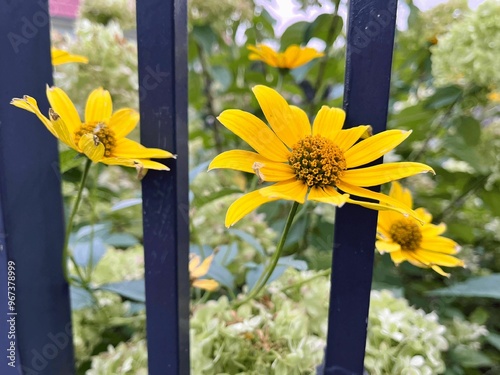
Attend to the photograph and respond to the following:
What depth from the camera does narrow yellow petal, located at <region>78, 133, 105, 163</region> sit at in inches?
13.5

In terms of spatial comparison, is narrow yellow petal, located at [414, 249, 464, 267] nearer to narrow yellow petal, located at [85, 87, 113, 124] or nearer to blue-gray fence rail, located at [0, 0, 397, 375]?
blue-gray fence rail, located at [0, 0, 397, 375]

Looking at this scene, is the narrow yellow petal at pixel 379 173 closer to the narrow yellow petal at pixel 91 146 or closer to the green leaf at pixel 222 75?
the narrow yellow petal at pixel 91 146

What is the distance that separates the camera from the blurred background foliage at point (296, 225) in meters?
0.50

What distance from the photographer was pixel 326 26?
824mm

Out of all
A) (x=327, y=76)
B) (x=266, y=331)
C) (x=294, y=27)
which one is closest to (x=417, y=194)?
(x=327, y=76)

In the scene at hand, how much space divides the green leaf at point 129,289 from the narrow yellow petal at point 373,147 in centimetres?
33

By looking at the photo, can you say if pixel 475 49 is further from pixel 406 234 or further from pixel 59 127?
pixel 59 127

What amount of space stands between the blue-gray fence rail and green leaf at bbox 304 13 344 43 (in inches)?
17.4

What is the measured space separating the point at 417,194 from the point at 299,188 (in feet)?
2.32

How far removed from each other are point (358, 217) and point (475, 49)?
0.51m

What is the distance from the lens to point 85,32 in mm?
757

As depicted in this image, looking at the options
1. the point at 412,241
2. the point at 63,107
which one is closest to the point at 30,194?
the point at 63,107

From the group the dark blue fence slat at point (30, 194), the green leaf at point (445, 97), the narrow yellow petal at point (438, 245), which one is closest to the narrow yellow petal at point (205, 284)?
the dark blue fence slat at point (30, 194)

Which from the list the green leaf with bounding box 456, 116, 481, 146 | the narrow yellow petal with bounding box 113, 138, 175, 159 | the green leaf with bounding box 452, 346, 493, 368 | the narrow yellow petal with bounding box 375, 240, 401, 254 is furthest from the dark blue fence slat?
the green leaf with bounding box 456, 116, 481, 146
